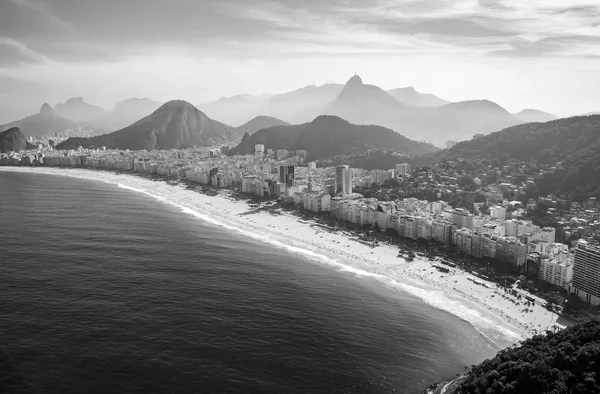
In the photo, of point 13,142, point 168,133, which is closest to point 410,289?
point 13,142

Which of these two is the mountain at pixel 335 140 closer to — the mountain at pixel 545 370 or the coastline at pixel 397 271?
the coastline at pixel 397 271

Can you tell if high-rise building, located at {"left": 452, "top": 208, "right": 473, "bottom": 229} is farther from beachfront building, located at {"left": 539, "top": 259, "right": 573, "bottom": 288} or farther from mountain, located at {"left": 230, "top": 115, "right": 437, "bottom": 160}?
mountain, located at {"left": 230, "top": 115, "right": 437, "bottom": 160}

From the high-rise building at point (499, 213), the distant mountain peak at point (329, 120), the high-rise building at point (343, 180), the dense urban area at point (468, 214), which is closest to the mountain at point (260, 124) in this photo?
the distant mountain peak at point (329, 120)

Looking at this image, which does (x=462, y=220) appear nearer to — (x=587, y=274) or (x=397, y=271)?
(x=397, y=271)

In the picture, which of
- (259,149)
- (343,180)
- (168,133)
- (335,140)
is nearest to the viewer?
(343,180)

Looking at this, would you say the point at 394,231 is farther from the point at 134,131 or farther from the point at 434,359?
the point at 134,131

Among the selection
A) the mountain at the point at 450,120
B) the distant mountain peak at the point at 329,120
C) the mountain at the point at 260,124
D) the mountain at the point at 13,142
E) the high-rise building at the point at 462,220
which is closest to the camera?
the high-rise building at the point at 462,220

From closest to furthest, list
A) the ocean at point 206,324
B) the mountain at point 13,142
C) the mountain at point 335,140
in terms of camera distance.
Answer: the ocean at point 206,324 → the mountain at point 335,140 → the mountain at point 13,142
